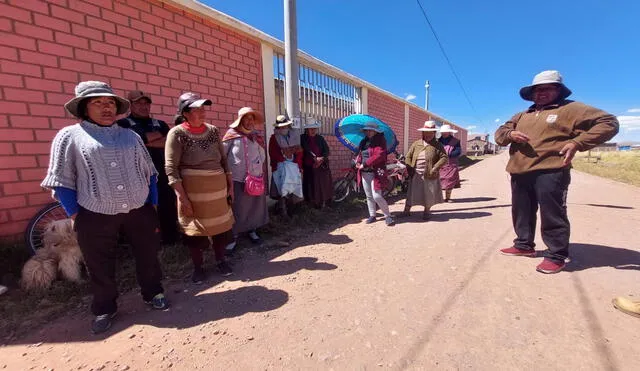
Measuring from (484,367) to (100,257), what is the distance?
2693mm

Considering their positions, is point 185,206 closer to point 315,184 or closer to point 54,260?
point 54,260

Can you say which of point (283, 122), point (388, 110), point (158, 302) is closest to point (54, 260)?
point (158, 302)

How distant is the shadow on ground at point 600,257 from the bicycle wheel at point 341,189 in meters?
4.20

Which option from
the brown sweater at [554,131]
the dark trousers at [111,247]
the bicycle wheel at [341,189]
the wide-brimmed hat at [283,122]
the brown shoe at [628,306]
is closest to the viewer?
the dark trousers at [111,247]

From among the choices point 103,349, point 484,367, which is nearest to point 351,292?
point 484,367

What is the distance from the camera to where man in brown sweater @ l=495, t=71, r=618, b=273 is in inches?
110

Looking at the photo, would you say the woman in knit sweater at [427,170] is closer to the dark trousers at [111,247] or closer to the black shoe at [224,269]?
the black shoe at [224,269]

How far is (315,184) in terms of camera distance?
5.63 m

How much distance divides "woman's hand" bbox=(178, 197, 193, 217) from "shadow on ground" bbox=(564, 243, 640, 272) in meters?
3.85

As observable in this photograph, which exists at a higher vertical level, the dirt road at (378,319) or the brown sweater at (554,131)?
the brown sweater at (554,131)

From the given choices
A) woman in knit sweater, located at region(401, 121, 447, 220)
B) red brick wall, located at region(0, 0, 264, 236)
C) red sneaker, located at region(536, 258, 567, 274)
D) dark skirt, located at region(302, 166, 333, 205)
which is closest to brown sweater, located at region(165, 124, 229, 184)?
red brick wall, located at region(0, 0, 264, 236)

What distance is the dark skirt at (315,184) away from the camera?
5.61 m

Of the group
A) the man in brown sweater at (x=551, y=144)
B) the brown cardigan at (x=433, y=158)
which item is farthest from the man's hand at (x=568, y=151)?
the brown cardigan at (x=433, y=158)

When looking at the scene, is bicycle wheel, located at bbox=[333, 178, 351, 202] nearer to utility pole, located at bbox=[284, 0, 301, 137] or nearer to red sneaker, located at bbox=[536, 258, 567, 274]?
utility pole, located at bbox=[284, 0, 301, 137]
